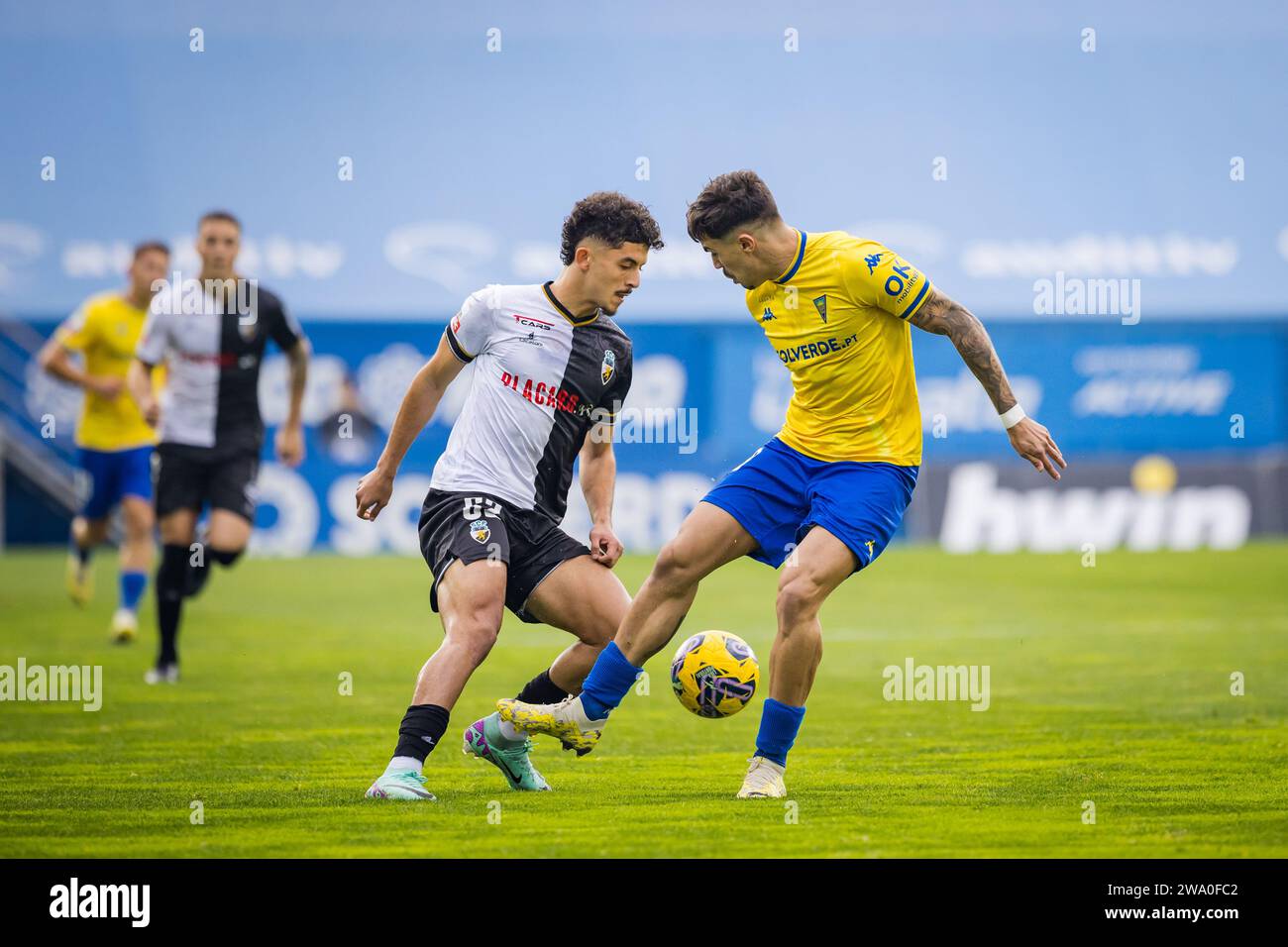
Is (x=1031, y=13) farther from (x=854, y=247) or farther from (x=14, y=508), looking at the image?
(x=854, y=247)

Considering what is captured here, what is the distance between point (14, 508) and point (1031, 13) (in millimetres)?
18815

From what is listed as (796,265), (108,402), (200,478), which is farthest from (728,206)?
(108,402)

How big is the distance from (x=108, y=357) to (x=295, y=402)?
302 cm

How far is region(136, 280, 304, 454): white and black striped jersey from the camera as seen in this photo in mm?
10039

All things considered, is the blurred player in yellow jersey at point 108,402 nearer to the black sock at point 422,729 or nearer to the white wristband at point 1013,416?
the black sock at point 422,729

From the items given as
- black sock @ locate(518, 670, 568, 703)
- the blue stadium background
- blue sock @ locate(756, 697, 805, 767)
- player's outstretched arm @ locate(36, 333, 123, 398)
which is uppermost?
the blue stadium background

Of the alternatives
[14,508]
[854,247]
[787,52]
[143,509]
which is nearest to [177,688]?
[143,509]

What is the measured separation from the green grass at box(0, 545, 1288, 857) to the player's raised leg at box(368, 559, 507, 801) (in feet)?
0.49

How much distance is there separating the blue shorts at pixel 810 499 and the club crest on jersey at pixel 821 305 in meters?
0.54

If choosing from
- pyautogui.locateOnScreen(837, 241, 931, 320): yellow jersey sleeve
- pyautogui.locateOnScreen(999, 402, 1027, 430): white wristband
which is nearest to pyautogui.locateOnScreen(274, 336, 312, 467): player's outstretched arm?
pyautogui.locateOnScreen(837, 241, 931, 320): yellow jersey sleeve

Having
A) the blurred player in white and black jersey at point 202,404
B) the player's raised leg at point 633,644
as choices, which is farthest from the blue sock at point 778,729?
the blurred player in white and black jersey at point 202,404

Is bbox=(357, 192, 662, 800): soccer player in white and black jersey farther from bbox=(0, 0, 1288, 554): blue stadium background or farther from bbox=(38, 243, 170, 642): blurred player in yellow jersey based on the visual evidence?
bbox=(0, 0, 1288, 554): blue stadium background

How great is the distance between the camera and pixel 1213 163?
29.8 metres

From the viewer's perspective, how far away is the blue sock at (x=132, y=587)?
475 inches
